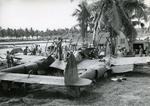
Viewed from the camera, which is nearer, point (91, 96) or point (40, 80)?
point (40, 80)

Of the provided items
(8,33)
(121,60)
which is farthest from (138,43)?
(8,33)

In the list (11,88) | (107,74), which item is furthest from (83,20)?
(11,88)

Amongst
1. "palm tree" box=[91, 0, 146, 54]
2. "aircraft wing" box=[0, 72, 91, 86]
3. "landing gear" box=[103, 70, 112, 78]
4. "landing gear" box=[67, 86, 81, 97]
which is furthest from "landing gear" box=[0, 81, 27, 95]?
"palm tree" box=[91, 0, 146, 54]

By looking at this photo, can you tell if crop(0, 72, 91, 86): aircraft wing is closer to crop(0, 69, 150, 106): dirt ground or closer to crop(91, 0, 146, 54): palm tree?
crop(0, 69, 150, 106): dirt ground

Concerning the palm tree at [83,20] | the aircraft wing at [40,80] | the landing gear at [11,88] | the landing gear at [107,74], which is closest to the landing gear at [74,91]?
the aircraft wing at [40,80]

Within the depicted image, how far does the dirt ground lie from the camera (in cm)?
1088

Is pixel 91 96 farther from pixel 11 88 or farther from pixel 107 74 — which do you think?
pixel 107 74

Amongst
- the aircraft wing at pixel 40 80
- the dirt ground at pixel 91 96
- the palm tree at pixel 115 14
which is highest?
the palm tree at pixel 115 14

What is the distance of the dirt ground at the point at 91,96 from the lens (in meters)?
10.9

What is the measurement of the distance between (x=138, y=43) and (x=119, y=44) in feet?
→ 9.62

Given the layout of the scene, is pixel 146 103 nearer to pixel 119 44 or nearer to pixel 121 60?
pixel 121 60

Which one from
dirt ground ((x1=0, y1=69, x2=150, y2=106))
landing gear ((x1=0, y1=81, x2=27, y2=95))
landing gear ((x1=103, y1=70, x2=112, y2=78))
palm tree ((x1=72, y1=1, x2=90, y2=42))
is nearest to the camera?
dirt ground ((x1=0, y1=69, x2=150, y2=106))

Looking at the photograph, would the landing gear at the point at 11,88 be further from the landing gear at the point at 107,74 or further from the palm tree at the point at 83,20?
the palm tree at the point at 83,20

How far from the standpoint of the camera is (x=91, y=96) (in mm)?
12102
